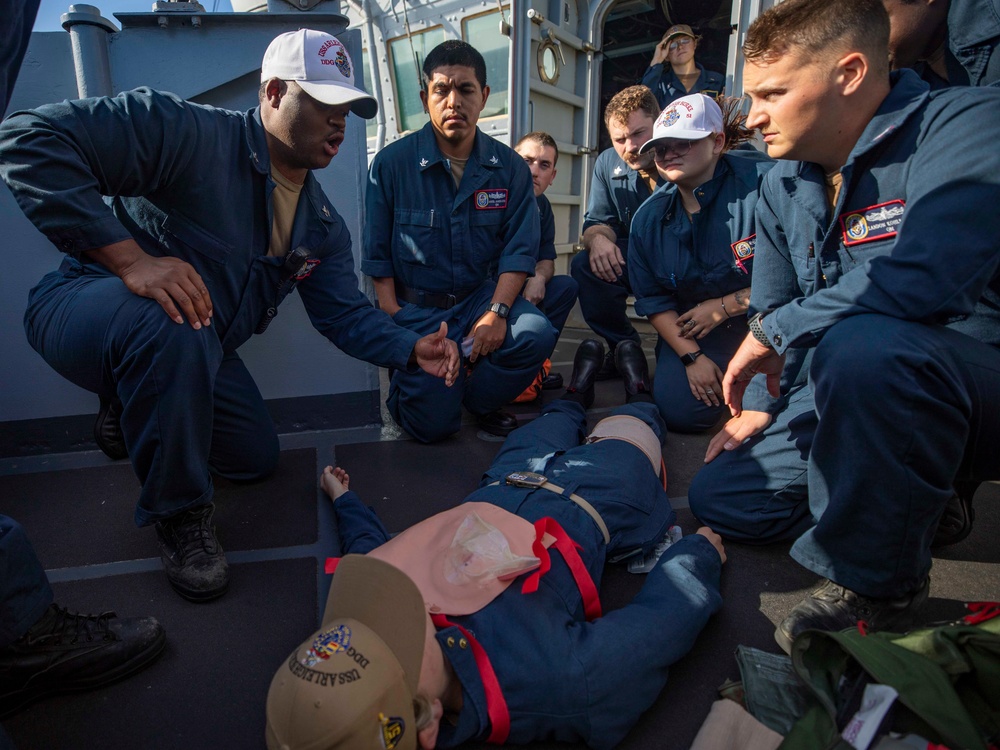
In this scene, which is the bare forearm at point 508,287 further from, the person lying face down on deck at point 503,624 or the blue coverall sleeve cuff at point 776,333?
the blue coverall sleeve cuff at point 776,333

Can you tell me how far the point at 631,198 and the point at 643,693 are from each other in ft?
9.00

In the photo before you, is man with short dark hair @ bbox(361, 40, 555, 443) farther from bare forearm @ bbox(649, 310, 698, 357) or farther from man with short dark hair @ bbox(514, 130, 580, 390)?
bare forearm @ bbox(649, 310, 698, 357)

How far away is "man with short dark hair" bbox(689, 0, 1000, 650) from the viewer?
3.92 feet

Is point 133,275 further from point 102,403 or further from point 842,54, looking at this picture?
point 842,54

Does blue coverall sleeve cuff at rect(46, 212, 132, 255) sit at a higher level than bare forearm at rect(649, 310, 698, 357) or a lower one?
higher

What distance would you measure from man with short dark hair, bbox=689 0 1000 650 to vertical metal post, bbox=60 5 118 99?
2.17 metres

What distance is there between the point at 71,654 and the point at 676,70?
451 centimetres

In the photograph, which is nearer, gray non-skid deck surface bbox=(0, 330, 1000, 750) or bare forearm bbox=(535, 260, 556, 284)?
gray non-skid deck surface bbox=(0, 330, 1000, 750)

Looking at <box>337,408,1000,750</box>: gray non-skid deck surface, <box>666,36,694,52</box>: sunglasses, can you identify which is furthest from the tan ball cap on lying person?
<box>666,36,694,52</box>: sunglasses

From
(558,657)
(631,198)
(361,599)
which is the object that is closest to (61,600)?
(361,599)

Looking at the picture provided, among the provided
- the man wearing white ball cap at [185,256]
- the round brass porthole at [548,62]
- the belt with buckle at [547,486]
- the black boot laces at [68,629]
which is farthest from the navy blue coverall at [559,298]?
the black boot laces at [68,629]

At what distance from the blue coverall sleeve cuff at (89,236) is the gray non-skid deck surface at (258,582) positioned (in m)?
0.86

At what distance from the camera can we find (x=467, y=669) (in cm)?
112

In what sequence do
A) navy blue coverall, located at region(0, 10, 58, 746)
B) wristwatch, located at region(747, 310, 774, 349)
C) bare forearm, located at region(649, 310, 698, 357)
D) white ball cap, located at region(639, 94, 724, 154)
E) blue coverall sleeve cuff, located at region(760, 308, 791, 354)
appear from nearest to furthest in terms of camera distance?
navy blue coverall, located at region(0, 10, 58, 746)
blue coverall sleeve cuff, located at region(760, 308, 791, 354)
wristwatch, located at region(747, 310, 774, 349)
white ball cap, located at region(639, 94, 724, 154)
bare forearm, located at region(649, 310, 698, 357)
